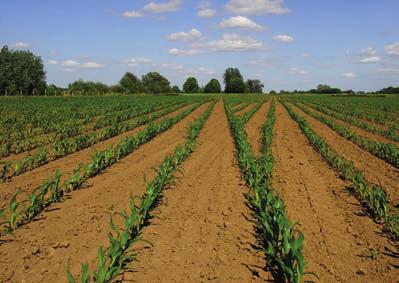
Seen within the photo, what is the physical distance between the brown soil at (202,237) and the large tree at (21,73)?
204 ft

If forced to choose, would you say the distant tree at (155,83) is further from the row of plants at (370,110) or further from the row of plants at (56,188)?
the row of plants at (56,188)

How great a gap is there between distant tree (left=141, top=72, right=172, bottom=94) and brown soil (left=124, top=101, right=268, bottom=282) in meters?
98.0

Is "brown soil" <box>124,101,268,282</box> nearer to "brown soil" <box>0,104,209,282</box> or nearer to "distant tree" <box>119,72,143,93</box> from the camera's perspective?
"brown soil" <box>0,104,209,282</box>

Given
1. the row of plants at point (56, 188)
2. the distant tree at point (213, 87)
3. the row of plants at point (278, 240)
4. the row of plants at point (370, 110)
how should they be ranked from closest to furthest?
1. the row of plants at point (278, 240)
2. the row of plants at point (56, 188)
3. the row of plants at point (370, 110)
4. the distant tree at point (213, 87)

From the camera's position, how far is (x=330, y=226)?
5531 mm

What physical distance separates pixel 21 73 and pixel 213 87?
66.3m

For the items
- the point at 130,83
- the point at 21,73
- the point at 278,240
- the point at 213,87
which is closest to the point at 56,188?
the point at 278,240

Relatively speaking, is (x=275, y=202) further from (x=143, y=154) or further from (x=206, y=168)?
(x=143, y=154)

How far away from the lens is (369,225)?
5570mm

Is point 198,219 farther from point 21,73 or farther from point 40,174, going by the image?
point 21,73

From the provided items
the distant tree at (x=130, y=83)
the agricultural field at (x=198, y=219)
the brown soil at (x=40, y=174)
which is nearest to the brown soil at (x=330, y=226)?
the agricultural field at (x=198, y=219)

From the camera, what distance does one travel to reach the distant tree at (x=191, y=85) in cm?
12388

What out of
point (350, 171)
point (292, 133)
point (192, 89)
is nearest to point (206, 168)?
point (350, 171)

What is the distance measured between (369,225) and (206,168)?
4023 mm
